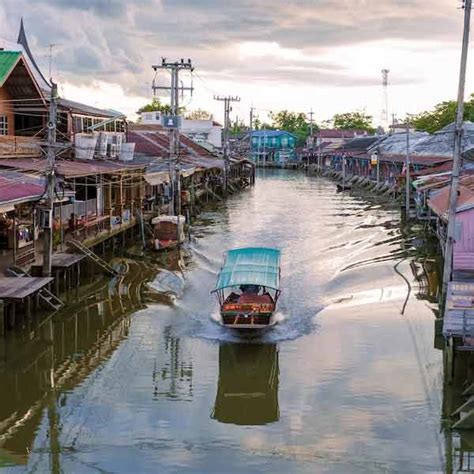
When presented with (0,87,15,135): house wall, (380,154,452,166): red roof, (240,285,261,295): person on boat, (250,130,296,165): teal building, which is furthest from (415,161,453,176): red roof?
(250,130,296,165): teal building

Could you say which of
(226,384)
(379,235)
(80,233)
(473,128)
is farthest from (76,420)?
(473,128)

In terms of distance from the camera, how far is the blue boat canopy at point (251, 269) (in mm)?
24062

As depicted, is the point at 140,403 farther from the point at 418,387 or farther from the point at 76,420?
the point at 418,387

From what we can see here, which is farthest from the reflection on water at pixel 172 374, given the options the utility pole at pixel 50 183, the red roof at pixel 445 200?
the red roof at pixel 445 200

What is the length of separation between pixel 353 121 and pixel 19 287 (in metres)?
155

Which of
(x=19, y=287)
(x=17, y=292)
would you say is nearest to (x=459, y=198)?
(x=19, y=287)

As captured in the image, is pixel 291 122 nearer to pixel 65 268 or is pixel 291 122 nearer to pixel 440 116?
pixel 440 116

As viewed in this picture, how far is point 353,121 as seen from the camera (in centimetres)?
17125

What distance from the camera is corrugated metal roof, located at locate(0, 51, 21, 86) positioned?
32219mm

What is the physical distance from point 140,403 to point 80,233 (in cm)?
1449

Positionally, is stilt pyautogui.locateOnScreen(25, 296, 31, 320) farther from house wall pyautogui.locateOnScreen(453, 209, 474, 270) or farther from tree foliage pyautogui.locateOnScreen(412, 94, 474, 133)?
tree foliage pyautogui.locateOnScreen(412, 94, 474, 133)

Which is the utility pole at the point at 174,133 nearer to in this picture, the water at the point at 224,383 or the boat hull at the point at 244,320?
the water at the point at 224,383

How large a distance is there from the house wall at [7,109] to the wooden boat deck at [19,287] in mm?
14475

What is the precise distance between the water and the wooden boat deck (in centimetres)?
151
